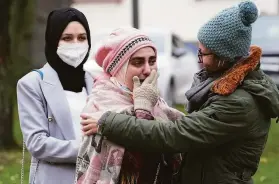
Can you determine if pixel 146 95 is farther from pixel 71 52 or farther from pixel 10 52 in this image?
pixel 10 52

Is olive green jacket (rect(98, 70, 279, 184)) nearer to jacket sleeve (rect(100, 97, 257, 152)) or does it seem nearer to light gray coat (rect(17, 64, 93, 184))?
jacket sleeve (rect(100, 97, 257, 152))

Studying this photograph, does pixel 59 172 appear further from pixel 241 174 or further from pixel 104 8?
pixel 104 8

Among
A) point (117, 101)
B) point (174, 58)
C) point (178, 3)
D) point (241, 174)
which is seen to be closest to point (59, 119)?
point (117, 101)

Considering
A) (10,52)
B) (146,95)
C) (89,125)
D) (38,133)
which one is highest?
(146,95)

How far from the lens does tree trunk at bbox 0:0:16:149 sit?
9891 millimetres

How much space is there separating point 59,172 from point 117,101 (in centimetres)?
81

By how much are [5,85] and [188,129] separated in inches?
282

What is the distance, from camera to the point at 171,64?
15281 millimetres

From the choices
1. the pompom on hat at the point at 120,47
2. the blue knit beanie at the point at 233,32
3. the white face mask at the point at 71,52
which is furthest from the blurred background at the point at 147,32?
the white face mask at the point at 71,52

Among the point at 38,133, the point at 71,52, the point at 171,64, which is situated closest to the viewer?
the point at 38,133

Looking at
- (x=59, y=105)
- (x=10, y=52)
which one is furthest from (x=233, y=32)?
(x=10, y=52)

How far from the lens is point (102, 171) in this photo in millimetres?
3266

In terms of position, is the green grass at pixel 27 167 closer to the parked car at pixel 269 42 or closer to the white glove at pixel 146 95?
the parked car at pixel 269 42

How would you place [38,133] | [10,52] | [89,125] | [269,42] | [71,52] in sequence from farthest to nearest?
[269,42] < [10,52] < [71,52] < [38,133] < [89,125]
